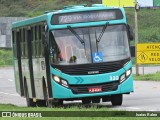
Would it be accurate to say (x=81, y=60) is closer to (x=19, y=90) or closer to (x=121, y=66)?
(x=121, y=66)

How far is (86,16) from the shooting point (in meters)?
21.9

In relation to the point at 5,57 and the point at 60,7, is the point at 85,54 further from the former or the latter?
the point at 60,7

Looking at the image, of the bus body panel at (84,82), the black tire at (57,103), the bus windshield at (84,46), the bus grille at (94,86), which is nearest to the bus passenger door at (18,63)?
the black tire at (57,103)

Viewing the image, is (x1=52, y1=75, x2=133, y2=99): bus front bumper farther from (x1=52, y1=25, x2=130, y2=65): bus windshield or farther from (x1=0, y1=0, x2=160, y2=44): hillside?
(x1=0, y1=0, x2=160, y2=44): hillside

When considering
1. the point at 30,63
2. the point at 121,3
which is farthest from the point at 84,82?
the point at 121,3

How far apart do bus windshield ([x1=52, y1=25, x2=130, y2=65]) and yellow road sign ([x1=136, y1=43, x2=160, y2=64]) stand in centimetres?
1973

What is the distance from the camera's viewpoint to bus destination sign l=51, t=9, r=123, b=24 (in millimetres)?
21750

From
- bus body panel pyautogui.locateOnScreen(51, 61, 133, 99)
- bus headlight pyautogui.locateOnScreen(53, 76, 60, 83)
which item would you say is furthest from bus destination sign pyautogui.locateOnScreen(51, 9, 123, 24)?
bus headlight pyautogui.locateOnScreen(53, 76, 60, 83)

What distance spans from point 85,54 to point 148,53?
835 inches

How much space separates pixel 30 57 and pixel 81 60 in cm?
304

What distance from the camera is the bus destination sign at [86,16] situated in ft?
71.4

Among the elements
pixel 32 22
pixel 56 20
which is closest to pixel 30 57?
pixel 32 22

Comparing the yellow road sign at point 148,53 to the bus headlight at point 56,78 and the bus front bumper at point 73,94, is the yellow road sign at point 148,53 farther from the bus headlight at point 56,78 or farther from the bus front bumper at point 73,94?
the bus headlight at point 56,78

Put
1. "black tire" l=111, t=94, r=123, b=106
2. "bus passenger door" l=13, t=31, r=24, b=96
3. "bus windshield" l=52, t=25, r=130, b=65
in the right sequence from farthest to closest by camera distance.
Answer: "bus passenger door" l=13, t=31, r=24, b=96
"black tire" l=111, t=94, r=123, b=106
"bus windshield" l=52, t=25, r=130, b=65
